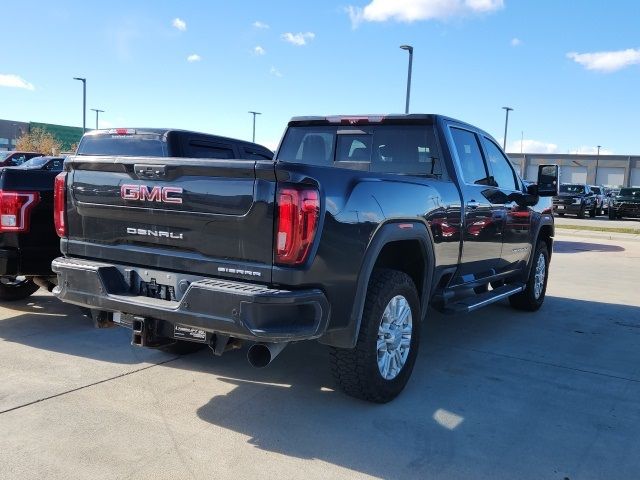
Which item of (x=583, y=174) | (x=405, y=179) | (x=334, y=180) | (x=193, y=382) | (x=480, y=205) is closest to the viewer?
(x=334, y=180)

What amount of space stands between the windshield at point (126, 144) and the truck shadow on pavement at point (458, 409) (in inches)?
103

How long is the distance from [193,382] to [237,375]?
1.15 ft

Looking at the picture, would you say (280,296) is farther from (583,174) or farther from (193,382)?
(583,174)

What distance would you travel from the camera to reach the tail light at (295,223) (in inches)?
126

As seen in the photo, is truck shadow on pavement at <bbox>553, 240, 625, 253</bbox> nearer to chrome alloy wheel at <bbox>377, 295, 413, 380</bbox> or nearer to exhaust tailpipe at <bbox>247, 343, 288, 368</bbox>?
chrome alloy wheel at <bbox>377, 295, 413, 380</bbox>

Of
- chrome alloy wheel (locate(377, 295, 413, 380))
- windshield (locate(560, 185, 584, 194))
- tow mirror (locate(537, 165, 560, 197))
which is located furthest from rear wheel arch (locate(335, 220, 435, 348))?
windshield (locate(560, 185, 584, 194))

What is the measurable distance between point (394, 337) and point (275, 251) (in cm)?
128

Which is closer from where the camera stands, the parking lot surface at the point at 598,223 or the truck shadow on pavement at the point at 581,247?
the truck shadow on pavement at the point at 581,247

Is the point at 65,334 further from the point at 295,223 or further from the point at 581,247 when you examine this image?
the point at 581,247

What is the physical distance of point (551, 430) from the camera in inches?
149

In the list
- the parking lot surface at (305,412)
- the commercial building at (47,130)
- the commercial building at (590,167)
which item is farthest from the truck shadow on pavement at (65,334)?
the commercial building at (590,167)

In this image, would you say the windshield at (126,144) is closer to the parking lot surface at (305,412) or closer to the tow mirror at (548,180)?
the parking lot surface at (305,412)

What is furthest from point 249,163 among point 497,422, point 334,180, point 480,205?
point 480,205

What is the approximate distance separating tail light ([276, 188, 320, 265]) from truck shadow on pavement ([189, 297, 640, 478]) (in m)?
1.13
